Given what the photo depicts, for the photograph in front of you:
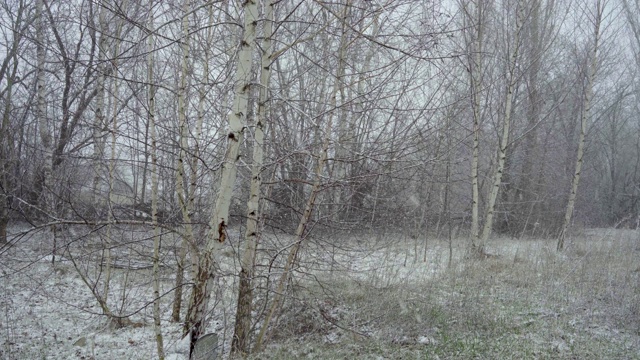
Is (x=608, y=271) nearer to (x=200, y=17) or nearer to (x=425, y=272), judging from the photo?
(x=425, y=272)

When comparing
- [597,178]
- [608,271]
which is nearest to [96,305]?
[608,271]

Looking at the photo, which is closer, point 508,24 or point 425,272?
point 425,272

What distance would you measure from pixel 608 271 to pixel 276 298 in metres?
5.64

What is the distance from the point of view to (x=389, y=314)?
619cm

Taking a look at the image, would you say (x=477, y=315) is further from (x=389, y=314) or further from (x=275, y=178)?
(x=275, y=178)

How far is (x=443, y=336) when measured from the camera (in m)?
5.45

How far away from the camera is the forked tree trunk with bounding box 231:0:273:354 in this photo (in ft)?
14.7

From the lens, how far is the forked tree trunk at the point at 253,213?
4.47 meters

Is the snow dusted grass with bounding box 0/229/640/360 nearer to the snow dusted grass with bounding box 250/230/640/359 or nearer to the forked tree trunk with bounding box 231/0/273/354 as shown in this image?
the snow dusted grass with bounding box 250/230/640/359

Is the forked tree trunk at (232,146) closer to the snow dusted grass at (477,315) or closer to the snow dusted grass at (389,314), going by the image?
the snow dusted grass at (389,314)

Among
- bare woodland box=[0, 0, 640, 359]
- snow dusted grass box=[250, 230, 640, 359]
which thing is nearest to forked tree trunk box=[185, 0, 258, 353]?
bare woodland box=[0, 0, 640, 359]

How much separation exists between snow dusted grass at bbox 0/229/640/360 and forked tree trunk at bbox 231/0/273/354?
A: 22cm

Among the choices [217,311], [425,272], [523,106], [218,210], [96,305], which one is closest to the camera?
[218,210]

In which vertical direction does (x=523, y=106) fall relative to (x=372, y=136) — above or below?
above
